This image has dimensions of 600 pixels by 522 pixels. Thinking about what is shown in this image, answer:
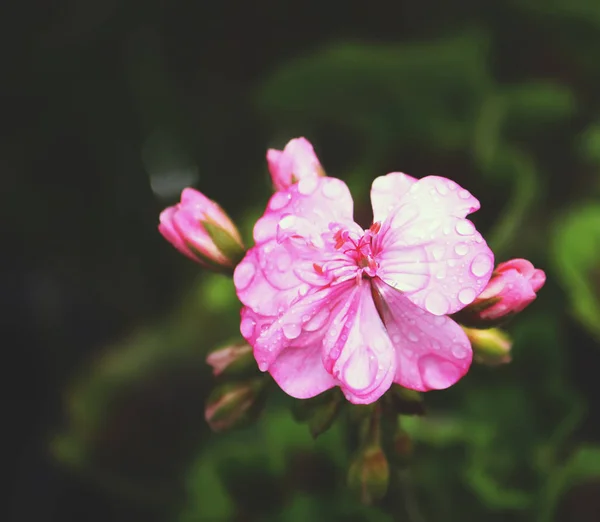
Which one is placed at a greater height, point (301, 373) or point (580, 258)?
point (301, 373)

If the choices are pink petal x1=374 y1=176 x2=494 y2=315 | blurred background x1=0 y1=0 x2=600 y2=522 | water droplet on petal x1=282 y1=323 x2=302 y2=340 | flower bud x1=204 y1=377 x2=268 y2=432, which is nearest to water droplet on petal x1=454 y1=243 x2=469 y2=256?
pink petal x1=374 y1=176 x2=494 y2=315

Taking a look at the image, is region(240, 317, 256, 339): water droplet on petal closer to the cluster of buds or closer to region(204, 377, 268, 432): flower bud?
the cluster of buds

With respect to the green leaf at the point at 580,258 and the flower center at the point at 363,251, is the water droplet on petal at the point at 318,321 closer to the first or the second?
the flower center at the point at 363,251

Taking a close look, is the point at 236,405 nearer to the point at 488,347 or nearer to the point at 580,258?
the point at 488,347

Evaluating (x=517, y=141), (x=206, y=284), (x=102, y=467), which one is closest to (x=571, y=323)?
(x=517, y=141)

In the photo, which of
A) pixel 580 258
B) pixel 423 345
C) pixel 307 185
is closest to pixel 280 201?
pixel 307 185
